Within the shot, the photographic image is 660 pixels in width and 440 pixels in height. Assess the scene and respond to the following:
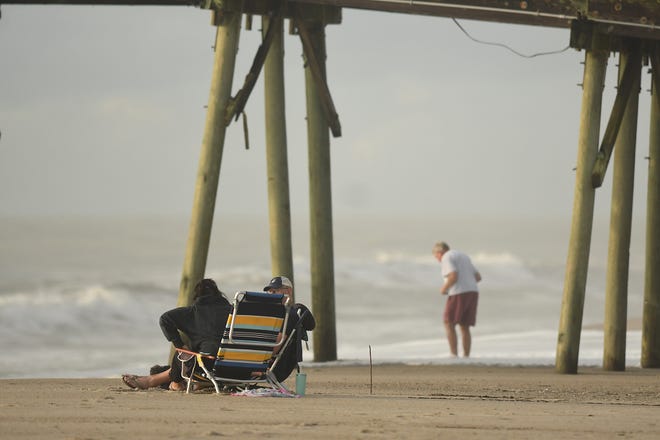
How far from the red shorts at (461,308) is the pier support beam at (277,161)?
9.26 feet

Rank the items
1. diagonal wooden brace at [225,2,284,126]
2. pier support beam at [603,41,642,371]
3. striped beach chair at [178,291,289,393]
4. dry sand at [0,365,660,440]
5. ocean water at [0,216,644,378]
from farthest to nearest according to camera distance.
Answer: ocean water at [0,216,644,378] → pier support beam at [603,41,642,371] → diagonal wooden brace at [225,2,284,126] → striped beach chair at [178,291,289,393] → dry sand at [0,365,660,440]

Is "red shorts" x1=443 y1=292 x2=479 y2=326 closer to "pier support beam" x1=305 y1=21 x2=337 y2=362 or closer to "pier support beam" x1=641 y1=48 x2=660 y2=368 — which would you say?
"pier support beam" x1=305 y1=21 x2=337 y2=362

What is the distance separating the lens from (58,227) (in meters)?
78.7

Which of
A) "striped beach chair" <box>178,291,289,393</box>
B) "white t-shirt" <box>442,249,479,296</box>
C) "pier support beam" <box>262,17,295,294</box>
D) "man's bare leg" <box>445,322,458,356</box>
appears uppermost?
"pier support beam" <box>262,17,295,294</box>

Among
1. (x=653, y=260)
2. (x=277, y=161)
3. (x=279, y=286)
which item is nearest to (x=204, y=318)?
(x=279, y=286)

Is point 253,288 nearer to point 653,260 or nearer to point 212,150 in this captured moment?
point 653,260

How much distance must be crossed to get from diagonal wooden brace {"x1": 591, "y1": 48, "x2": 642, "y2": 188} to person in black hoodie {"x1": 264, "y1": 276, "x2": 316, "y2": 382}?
4289 millimetres

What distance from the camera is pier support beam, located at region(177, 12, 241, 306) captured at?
13.7 meters

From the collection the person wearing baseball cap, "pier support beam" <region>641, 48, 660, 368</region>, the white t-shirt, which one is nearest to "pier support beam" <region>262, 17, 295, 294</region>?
the white t-shirt

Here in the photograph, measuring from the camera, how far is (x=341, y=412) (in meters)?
9.28

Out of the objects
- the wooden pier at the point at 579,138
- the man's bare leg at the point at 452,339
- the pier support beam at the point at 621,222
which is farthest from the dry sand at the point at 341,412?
the man's bare leg at the point at 452,339

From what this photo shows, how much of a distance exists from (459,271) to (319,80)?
12.2ft

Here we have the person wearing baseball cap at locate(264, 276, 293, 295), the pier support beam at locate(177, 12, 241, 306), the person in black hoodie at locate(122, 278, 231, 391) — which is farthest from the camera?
the pier support beam at locate(177, 12, 241, 306)

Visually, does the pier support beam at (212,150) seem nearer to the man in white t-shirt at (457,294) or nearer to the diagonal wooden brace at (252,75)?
the diagonal wooden brace at (252,75)
